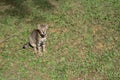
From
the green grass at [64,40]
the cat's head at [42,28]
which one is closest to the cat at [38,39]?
the cat's head at [42,28]

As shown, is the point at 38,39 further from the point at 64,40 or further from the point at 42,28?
the point at 64,40

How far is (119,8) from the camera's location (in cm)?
1087

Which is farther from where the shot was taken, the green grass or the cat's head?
the green grass

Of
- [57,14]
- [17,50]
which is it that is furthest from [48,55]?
[57,14]

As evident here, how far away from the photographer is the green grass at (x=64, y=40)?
8.01 metres

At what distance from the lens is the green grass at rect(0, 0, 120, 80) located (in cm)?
801

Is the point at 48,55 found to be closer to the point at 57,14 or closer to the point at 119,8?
the point at 57,14

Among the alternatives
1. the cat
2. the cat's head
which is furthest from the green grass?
the cat's head

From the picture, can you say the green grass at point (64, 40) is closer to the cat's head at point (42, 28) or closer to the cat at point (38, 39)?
the cat at point (38, 39)

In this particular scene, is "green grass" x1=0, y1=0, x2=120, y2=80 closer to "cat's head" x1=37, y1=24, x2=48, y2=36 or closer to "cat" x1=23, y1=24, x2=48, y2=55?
"cat" x1=23, y1=24, x2=48, y2=55

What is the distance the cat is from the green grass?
0.69 feet

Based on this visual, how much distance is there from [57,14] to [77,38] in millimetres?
1755

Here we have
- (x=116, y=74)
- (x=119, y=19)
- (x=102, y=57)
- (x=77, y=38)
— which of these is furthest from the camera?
(x=119, y=19)

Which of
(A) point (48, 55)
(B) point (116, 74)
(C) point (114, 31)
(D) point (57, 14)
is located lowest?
→ (B) point (116, 74)
